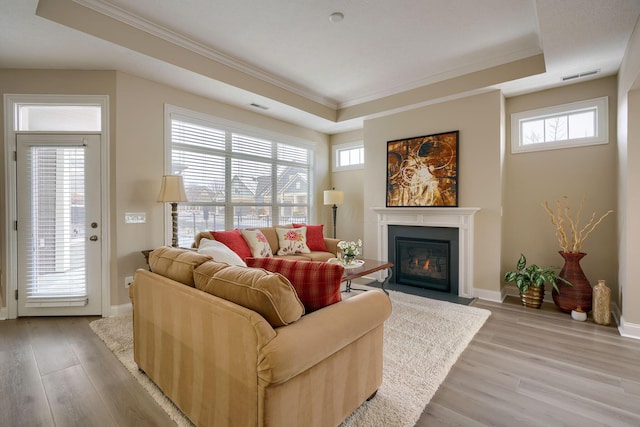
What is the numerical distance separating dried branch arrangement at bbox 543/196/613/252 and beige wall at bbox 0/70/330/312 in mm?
4787

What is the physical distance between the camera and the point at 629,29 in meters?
2.56

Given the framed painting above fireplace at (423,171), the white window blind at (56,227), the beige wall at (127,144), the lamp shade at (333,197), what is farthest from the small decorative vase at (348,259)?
the white window blind at (56,227)

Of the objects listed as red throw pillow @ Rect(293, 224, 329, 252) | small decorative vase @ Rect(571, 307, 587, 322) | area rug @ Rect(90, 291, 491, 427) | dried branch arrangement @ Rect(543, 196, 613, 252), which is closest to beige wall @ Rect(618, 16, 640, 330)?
small decorative vase @ Rect(571, 307, 587, 322)

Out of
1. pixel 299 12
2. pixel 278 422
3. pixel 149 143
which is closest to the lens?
pixel 278 422

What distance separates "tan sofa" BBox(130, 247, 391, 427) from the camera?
1233 millimetres

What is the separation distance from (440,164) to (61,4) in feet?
14.4

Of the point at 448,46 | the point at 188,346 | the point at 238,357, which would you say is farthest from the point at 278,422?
the point at 448,46

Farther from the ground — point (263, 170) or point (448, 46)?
point (448, 46)

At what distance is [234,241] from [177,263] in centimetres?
200

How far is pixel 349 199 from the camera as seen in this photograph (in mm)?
5918

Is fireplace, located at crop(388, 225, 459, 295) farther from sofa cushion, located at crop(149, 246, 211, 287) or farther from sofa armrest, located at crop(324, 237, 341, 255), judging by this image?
sofa cushion, located at crop(149, 246, 211, 287)

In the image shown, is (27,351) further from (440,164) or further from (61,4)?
(440,164)

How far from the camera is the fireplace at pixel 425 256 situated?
4254 mm

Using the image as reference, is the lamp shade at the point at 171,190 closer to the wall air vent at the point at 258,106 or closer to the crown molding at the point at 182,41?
the crown molding at the point at 182,41
